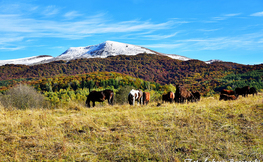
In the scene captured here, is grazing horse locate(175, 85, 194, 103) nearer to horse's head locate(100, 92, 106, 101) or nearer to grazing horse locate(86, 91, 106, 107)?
horse's head locate(100, 92, 106, 101)

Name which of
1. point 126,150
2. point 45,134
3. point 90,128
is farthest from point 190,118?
point 45,134

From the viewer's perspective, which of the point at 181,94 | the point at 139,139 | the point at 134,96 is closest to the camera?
the point at 139,139

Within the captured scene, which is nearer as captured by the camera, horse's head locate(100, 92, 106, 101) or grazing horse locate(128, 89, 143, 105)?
horse's head locate(100, 92, 106, 101)

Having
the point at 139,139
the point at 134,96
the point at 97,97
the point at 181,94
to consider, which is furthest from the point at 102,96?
the point at 139,139

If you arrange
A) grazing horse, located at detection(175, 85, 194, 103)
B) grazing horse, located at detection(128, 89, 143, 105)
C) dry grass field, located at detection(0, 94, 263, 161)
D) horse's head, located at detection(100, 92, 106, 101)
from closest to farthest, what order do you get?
dry grass field, located at detection(0, 94, 263, 161)
grazing horse, located at detection(175, 85, 194, 103)
horse's head, located at detection(100, 92, 106, 101)
grazing horse, located at detection(128, 89, 143, 105)

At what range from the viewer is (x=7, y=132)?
554cm

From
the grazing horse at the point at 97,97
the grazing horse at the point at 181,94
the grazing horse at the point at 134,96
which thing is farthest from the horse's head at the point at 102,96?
the grazing horse at the point at 181,94

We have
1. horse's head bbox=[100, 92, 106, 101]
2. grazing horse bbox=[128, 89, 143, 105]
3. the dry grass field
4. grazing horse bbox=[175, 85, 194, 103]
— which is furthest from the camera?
grazing horse bbox=[128, 89, 143, 105]

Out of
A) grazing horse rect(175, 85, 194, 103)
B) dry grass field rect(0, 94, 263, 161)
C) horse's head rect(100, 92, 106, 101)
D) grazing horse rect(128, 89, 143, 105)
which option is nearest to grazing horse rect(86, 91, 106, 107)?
horse's head rect(100, 92, 106, 101)

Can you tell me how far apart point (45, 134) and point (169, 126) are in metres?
4.38

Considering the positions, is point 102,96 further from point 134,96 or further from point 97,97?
point 134,96

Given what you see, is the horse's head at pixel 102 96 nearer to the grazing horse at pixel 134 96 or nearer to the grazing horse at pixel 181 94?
the grazing horse at pixel 134 96

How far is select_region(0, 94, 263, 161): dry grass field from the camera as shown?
4.06m

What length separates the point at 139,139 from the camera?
492cm
